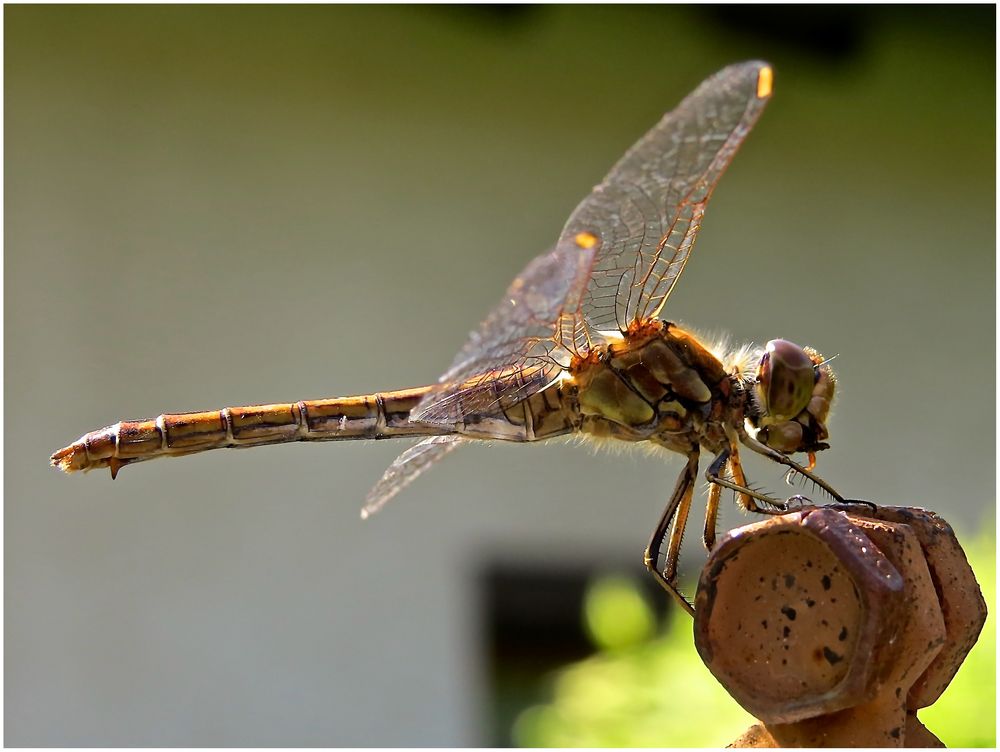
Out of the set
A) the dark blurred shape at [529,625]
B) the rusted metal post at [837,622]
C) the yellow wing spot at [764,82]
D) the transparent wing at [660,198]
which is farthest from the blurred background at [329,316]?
the rusted metal post at [837,622]

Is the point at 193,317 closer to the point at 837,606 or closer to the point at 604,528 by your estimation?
the point at 604,528

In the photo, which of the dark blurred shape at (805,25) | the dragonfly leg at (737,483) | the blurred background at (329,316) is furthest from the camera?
the dark blurred shape at (805,25)

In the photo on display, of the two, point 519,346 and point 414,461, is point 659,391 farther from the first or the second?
point 414,461

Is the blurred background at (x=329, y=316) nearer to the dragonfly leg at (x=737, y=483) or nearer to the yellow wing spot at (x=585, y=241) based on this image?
the dragonfly leg at (x=737, y=483)

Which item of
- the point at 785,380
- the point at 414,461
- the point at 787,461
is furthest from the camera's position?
the point at 414,461

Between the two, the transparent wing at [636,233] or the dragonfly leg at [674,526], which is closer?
the dragonfly leg at [674,526]

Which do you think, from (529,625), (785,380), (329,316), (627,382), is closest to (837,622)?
(785,380)

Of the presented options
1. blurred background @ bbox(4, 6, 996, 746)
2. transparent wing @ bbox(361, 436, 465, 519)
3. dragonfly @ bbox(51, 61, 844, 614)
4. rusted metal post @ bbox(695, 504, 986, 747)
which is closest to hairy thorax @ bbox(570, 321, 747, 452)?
dragonfly @ bbox(51, 61, 844, 614)

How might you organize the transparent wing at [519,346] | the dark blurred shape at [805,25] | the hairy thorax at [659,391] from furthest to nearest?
the dark blurred shape at [805,25], the hairy thorax at [659,391], the transparent wing at [519,346]
